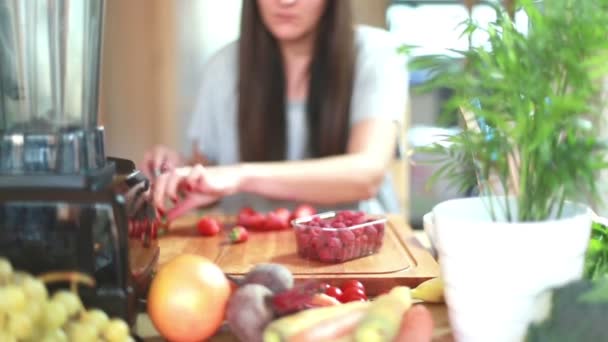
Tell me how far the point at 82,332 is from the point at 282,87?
1.21 m

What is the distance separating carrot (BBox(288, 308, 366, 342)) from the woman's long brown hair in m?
1.06

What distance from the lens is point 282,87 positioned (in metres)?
1.72

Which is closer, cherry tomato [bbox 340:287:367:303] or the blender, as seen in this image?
the blender

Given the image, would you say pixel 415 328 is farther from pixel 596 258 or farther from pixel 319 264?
pixel 319 264

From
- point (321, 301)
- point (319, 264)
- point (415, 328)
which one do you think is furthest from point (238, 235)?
point (415, 328)

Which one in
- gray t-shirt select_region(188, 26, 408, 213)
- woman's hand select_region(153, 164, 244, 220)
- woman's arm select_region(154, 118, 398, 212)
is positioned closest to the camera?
woman's hand select_region(153, 164, 244, 220)

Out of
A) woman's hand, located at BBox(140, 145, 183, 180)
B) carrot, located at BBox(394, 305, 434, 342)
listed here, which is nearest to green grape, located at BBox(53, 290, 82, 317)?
carrot, located at BBox(394, 305, 434, 342)

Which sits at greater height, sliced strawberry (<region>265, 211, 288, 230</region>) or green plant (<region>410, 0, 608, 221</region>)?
green plant (<region>410, 0, 608, 221</region>)

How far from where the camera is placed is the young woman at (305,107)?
1.49 metres

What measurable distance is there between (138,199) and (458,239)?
1.02 feet

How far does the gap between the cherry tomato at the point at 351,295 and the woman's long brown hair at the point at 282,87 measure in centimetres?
89

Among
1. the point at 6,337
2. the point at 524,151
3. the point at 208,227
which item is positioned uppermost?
the point at 524,151

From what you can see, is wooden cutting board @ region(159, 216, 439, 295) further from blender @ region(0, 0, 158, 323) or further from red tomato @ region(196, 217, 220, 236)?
blender @ region(0, 0, 158, 323)

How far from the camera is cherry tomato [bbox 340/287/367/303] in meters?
0.75
